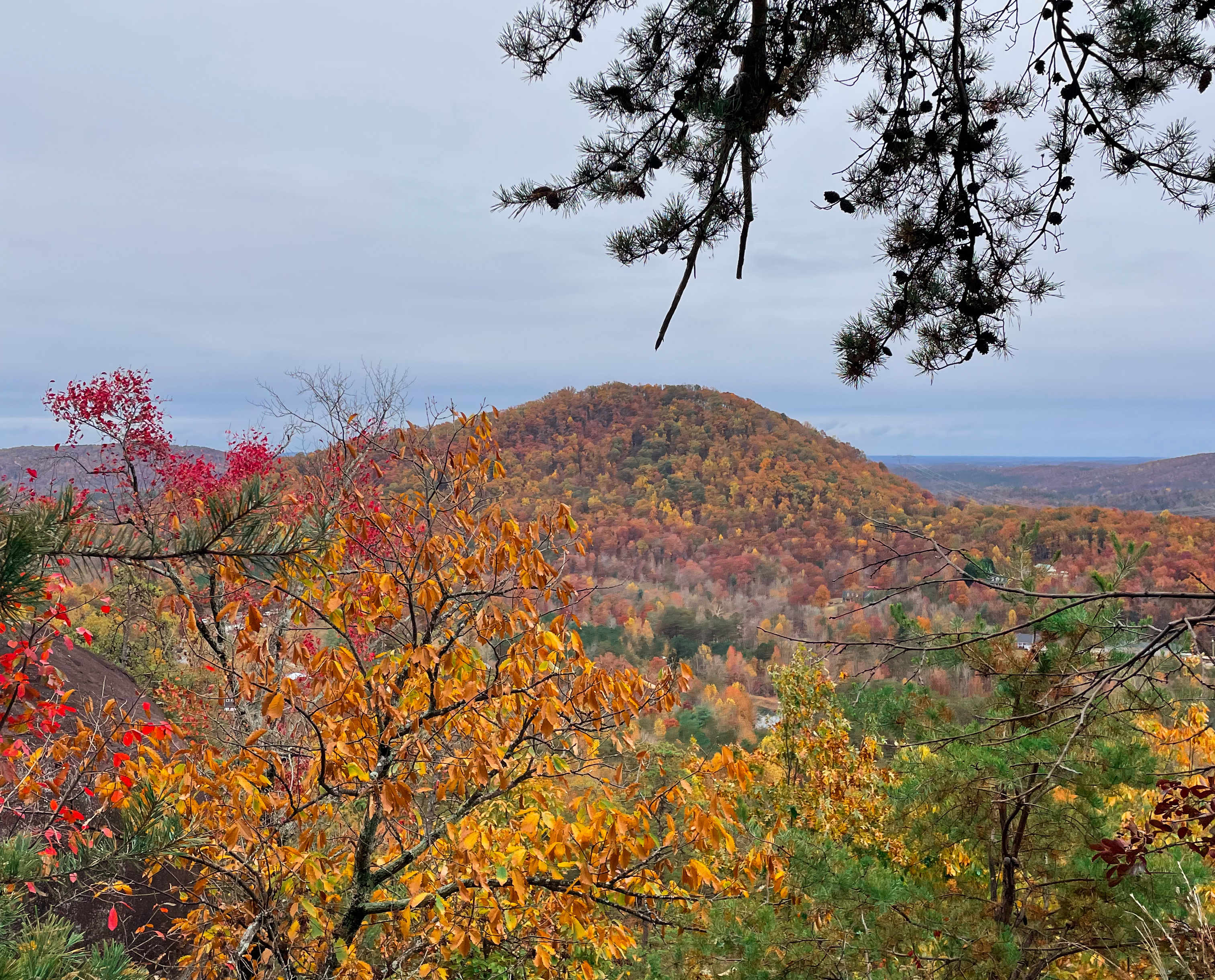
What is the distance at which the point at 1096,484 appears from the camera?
66875mm

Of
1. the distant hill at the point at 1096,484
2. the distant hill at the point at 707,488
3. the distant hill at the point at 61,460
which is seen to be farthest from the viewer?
the distant hill at the point at 707,488

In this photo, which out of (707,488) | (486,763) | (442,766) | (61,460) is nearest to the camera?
(486,763)

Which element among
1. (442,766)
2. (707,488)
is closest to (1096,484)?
(707,488)

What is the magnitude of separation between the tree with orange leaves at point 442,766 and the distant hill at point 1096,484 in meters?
48.5

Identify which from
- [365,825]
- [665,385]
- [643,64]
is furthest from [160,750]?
[665,385]

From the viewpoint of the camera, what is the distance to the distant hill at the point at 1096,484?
5500 cm

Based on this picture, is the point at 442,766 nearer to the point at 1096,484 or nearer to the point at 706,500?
the point at 706,500

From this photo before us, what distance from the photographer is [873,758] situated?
11.2 m

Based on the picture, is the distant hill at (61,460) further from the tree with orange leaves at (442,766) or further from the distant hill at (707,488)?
the distant hill at (707,488)

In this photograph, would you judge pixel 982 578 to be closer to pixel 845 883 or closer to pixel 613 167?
pixel 613 167

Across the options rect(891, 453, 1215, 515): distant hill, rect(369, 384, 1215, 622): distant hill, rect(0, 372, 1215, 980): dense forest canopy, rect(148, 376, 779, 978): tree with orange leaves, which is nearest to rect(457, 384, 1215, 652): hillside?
rect(369, 384, 1215, 622): distant hill

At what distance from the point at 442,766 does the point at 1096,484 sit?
78251 mm

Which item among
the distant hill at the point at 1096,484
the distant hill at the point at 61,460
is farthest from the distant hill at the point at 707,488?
the distant hill at the point at 61,460

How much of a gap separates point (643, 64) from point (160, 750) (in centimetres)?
587
